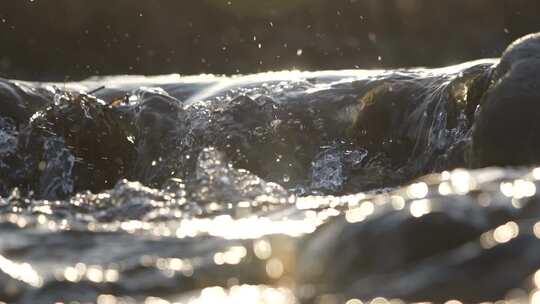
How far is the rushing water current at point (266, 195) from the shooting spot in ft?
8.09

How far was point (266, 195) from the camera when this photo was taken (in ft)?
14.0

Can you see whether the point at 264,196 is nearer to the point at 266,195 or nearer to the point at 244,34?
the point at 266,195

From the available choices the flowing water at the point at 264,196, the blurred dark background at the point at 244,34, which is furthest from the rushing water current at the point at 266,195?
the blurred dark background at the point at 244,34

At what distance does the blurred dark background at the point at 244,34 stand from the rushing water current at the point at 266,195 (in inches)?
557

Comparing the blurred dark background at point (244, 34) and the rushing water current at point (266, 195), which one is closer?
the rushing water current at point (266, 195)

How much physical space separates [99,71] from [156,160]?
1535cm

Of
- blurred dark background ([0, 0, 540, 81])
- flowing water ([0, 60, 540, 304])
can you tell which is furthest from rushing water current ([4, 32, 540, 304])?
blurred dark background ([0, 0, 540, 81])

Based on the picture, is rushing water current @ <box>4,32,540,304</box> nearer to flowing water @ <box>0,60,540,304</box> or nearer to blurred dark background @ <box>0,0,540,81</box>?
flowing water @ <box>0,60,540,304</box>

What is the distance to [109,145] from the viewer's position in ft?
21.1

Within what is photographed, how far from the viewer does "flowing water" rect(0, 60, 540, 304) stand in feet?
8.09

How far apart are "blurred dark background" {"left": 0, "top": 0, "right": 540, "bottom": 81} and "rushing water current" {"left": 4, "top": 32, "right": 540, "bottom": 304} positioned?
46.4 feet

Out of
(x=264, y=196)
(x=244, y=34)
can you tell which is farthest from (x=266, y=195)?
(x=244, y=34)

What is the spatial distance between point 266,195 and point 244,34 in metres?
21.5

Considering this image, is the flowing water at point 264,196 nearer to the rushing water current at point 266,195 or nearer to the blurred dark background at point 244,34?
the rushing water current at point 266,195
